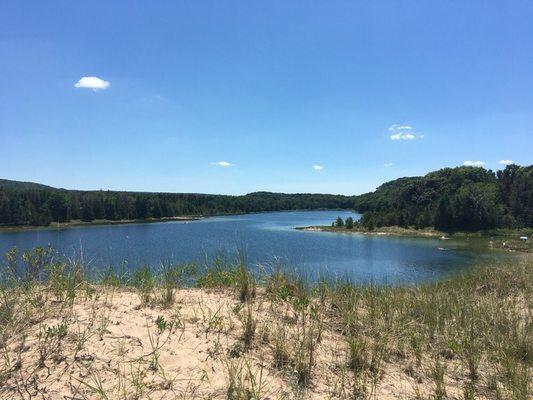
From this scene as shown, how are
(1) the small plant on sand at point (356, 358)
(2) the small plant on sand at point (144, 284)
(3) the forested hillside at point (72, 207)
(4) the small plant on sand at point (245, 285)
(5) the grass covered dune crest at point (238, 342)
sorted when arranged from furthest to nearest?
(3) the forested hillside at point (72, 207) < (4) the small plant on sand at point (245, 285) < (2) the small plant on sand at point (144, 284) < (1) the small plant on sand at point (356, 358) < (5) the grass covered dune crest at point (238, 342)

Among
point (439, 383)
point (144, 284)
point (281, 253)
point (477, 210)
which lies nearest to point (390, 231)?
point (477, 210)

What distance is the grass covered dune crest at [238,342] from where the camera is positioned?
3508 millimetres

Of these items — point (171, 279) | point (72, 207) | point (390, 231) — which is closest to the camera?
point (171, 279)

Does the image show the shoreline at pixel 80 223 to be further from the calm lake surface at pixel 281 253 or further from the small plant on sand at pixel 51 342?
the small plant on sand at pixel 51 342

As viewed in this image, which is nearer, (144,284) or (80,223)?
(144,284)

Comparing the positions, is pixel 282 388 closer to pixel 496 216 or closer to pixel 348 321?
pixel 348 321

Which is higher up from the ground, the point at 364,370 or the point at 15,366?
the point at 15,366

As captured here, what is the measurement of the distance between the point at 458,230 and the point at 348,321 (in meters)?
93.1

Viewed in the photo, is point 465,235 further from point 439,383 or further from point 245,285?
point 439,383

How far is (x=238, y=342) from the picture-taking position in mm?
4316

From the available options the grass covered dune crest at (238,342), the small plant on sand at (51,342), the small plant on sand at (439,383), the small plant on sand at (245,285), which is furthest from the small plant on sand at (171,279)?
the small plant on sand at (439,383)

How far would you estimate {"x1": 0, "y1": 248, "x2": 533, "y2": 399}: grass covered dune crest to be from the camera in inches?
138

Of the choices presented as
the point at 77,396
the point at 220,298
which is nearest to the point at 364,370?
the point at 220,298

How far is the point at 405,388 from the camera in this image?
3.97 meters
